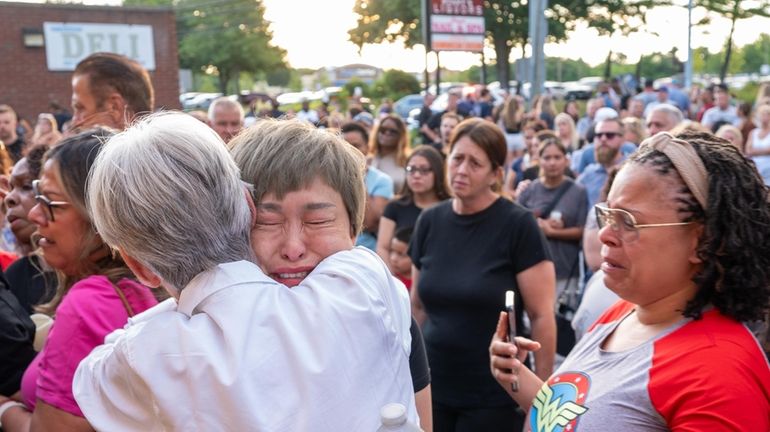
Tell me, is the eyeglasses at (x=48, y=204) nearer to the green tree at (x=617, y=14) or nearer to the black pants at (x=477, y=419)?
the black pants at (x=477, y=419)

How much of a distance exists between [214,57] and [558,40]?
80.5 feet

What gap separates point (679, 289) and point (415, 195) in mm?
3371

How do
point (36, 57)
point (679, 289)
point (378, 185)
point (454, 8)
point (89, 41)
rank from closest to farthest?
point (679, 289) → point (378, 185) → point (454, 8) → point (36, 57) → point (89, 41)

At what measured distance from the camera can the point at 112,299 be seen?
6.56ft

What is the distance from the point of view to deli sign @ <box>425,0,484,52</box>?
17.7 m

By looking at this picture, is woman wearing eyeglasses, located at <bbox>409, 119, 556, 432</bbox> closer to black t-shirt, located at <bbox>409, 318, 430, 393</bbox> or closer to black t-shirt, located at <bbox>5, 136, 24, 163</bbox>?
black t-shirt, located at <bbox>409, 318, 430, 393</bbox>

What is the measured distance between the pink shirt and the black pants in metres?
1.97

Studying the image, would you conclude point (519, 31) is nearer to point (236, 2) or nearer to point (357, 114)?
point (236, 2)

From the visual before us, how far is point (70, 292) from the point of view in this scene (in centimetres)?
200

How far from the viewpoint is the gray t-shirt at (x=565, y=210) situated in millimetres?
5539

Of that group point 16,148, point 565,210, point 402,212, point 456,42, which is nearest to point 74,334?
point 402,212

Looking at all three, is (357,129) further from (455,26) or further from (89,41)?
(89,41)

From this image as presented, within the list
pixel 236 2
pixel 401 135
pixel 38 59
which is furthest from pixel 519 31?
pixel 401 135

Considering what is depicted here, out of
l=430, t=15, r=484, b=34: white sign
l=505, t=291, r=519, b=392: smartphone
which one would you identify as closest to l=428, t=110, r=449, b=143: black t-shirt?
l=430, t=15, r=484, b=34: white sign
